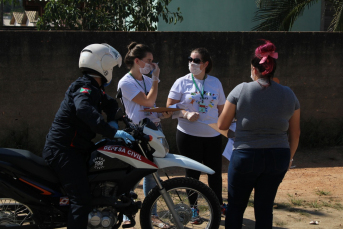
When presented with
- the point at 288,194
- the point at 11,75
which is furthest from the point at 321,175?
the point at 11,75

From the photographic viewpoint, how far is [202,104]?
456cm

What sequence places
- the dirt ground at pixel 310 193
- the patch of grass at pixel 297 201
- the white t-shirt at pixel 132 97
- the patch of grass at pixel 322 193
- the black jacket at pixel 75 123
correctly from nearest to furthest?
the black jacket at pixel 75 123
the white t-shirt at pixel 132 97
the dirt ground at pixel 310 193
the patch of grass at pixel 297 201
the patch of grass at pixel 322 193

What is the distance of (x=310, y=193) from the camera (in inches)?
225

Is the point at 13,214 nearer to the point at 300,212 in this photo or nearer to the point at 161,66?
the point at 300,212

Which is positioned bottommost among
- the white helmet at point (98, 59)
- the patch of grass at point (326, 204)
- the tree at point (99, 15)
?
the patch of grass at point (326, 204)

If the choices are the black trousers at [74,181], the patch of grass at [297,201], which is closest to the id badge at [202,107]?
the black trousers at [74,181]

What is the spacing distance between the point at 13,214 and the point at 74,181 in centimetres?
69

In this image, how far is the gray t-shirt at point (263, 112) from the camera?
10.3 ft

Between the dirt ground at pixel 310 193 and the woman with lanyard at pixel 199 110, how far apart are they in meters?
0.78

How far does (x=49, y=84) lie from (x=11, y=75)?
60 cm

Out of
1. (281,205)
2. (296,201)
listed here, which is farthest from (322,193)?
(281,205)

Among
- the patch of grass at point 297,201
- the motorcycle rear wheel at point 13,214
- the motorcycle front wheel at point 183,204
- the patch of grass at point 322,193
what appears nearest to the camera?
the motorcycle rear wheel at point 13,214

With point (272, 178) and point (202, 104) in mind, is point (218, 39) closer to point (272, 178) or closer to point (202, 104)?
point (202, 104)

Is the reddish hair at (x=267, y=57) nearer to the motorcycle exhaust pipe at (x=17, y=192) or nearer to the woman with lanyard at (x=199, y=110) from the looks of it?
the woman with lanyard at (x=199, y=110)
